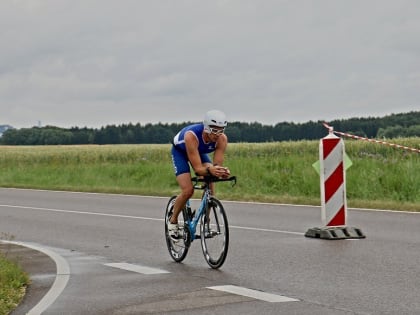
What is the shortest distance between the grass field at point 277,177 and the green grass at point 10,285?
9858mm

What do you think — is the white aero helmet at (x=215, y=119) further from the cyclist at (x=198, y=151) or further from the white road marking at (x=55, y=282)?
the white road marking at (x=55, y=282)

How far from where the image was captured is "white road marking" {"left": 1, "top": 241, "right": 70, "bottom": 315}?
841 cm

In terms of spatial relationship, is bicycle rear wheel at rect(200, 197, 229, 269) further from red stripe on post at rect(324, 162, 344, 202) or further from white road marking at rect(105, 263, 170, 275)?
red stripe on post at rect(324, 162, 344, 202)

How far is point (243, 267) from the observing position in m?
10.7

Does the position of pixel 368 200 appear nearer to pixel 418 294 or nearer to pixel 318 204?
pixel 318 204

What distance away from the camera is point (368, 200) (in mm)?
20703

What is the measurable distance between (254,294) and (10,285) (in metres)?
2.54

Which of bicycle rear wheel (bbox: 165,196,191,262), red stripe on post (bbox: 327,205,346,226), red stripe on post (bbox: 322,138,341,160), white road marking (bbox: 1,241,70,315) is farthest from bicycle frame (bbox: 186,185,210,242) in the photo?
red stripe on post (bbox: 327,205,346,226)

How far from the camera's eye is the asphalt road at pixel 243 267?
8.26 m

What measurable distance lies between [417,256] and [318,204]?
8.71 meters

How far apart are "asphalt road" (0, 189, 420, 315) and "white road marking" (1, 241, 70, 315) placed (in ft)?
0.12

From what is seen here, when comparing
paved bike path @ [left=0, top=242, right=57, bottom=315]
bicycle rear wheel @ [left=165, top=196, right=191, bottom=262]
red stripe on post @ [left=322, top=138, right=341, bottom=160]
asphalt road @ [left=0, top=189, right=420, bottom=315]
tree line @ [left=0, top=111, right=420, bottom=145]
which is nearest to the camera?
asphalt road @ [left=0, top=189, right=420, bottom=315]

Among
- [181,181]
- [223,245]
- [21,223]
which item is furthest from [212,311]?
[21,223]

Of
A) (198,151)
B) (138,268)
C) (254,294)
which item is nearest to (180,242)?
(138,268)
